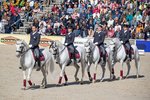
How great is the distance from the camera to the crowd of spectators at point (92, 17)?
124 feet

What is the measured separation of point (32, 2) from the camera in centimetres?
4309

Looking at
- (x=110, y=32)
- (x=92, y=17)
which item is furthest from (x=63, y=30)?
(x=110, y=32)

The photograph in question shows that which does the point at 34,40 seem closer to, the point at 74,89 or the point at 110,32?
the point at 74,89

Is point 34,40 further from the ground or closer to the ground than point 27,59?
further from the ground

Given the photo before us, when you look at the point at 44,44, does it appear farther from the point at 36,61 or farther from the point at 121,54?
the point at 36,61

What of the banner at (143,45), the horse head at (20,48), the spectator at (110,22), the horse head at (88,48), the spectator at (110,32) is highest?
the horse head at (20,48)

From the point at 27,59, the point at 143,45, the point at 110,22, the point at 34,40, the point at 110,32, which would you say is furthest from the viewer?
the point at 110,22

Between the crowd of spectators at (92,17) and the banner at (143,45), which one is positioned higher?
the crowd of spectators at (92,17)

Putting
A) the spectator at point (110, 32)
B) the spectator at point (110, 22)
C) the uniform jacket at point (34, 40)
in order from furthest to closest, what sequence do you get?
1. the spectator at point (110, 22)
2. the spectator at point (110, 32)
3. the uniform jacket at point (34, 40)

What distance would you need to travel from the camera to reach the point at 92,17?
3928 centimetres

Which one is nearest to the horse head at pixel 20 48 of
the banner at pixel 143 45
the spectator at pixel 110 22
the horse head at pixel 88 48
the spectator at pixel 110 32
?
the horse head at pixel 88 48

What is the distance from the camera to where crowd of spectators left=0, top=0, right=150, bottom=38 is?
37.7m

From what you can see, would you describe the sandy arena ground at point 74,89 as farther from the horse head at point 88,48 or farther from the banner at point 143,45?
the banner at point 143,45

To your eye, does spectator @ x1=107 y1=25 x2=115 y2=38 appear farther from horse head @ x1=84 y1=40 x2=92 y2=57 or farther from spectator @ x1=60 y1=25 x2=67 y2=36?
horse head @ x1=84 y1=40 x2=92 y2=57
